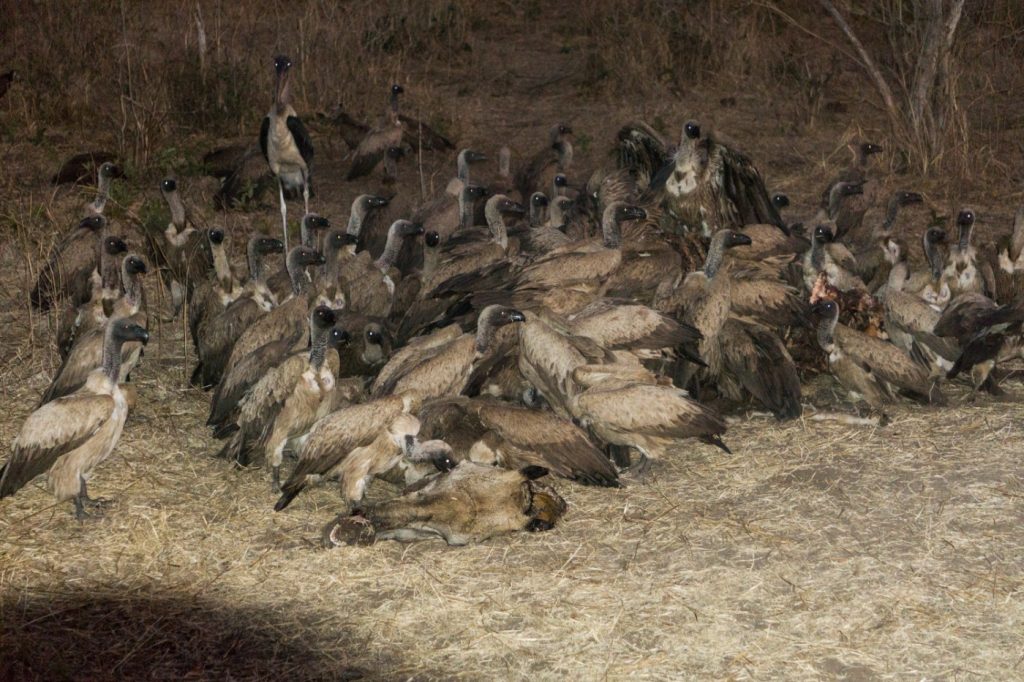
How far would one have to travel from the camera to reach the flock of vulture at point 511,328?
5711 mm

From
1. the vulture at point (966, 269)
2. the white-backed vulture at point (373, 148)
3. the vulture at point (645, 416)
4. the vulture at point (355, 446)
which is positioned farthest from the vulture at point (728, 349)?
the white-backed vulture at point (373, 148)

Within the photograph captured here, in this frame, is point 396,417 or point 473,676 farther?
point 396,417

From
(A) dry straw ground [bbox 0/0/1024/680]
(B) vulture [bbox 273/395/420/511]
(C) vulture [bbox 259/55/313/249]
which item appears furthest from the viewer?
(C) vulture [bbox 259/55/313/249]

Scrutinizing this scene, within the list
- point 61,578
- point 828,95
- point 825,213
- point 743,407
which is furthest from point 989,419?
point 828,95

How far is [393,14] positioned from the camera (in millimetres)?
15344

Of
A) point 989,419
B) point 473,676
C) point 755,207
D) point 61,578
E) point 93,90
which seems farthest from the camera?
point 93,90

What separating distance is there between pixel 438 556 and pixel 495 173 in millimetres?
7071

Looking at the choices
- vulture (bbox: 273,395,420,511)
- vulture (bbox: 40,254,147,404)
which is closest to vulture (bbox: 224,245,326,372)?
vulture (bbox: 40,254,147,404)

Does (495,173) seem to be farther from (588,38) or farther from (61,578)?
(61,578)

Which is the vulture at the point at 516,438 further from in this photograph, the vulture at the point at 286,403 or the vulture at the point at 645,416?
the vulture at the point at 286,403

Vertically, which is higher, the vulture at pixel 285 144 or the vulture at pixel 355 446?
the vulture at pixel 285 144

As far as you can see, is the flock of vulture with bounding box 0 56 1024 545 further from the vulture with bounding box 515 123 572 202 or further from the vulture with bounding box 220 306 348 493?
the vulture with bounding box 515 123 572 202

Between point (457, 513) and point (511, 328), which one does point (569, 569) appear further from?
point (511, 328)

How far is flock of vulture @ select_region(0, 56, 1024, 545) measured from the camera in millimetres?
5711
